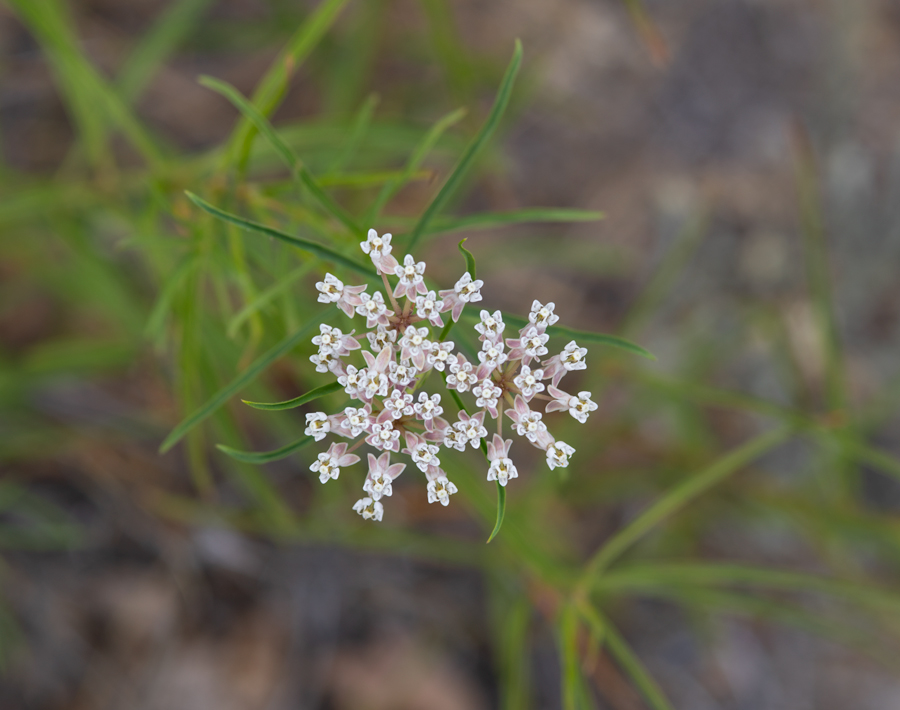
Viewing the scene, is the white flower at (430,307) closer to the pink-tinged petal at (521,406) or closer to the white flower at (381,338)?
the white flower at (381,338)

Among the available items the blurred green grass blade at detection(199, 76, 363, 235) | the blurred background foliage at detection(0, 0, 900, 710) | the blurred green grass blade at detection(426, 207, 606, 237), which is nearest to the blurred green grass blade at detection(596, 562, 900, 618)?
the blurred background foliage at detection(0, 0, 900, 710)

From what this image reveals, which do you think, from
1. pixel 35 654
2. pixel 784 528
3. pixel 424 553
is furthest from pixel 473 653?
pixel 35 654

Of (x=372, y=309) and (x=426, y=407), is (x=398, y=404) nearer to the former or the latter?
(x=426, y=407)

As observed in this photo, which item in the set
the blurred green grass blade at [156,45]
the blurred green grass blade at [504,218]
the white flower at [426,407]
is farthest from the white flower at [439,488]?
the blurred green grass blade at [156,45]

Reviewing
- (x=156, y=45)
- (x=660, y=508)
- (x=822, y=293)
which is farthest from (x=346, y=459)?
(x=156, y=45)

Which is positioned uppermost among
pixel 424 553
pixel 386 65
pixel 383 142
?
pixel 386 65

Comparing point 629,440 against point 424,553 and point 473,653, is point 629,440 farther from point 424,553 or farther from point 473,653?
point 473,653

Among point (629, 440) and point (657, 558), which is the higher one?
point (629, 440)
